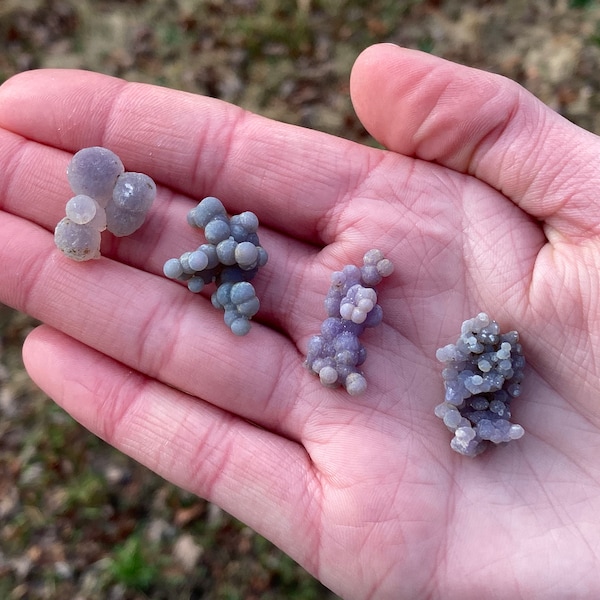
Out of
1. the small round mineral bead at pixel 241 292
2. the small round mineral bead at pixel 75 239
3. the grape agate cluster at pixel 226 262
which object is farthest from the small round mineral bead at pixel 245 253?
the small round mineral bead at pixel 75 239

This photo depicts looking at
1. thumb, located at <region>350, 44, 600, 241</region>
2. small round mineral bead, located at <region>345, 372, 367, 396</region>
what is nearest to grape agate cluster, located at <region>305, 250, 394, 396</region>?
small round mineral bead, located at <region>345, 372, 367, 396</region>

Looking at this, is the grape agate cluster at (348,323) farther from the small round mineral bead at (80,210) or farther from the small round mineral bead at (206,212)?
the small round mineral bead at (80,210)

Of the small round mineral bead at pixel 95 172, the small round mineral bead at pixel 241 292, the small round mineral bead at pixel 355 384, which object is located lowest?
the small round mineral bead at pixel 355 384

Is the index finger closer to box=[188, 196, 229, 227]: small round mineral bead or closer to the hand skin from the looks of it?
the hand skin

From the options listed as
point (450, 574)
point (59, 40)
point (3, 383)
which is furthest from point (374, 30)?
point (450, 574)

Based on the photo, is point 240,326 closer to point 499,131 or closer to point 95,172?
point 95,172

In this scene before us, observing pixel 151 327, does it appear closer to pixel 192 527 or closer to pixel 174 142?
pixel 174 142
